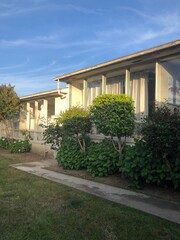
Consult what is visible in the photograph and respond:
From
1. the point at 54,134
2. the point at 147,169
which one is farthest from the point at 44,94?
the point at 147,169

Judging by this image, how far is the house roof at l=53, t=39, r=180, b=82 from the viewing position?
7620mm

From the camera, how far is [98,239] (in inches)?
152

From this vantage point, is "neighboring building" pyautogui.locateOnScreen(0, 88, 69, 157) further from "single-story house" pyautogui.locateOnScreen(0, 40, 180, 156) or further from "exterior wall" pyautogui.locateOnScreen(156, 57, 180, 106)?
"exterior wall" pyautogui.locateOnScreen(156, 57, 180, 106)

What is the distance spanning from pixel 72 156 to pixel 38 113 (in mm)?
8189

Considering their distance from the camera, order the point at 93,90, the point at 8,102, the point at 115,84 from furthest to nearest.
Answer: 1. the point at 8,102
2. the point at 93,90
3. the point at 115,84

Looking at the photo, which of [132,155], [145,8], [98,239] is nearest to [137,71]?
[145,8]

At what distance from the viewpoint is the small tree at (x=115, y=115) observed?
7641 millimetres

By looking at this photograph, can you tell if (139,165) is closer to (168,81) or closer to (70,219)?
(70,219)

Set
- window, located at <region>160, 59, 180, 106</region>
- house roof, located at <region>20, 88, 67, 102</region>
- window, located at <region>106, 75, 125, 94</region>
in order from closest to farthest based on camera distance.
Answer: window, located at <region>160, 59, 180, 106</region> < window, located at <region>106, 75, 125, 94</region> < house roof, located at <region>20, 88, 67, 102</region>

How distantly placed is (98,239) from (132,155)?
3.10m

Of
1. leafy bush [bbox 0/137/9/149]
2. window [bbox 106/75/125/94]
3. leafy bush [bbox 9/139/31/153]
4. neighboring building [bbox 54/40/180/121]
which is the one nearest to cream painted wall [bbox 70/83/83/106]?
neighboring building [bbox 54/40/180/121]

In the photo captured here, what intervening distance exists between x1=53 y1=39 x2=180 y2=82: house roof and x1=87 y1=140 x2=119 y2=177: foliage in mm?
2864

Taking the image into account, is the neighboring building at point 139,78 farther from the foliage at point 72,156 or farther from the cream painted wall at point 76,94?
the foliage at point 72,156

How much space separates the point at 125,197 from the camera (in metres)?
5.99
